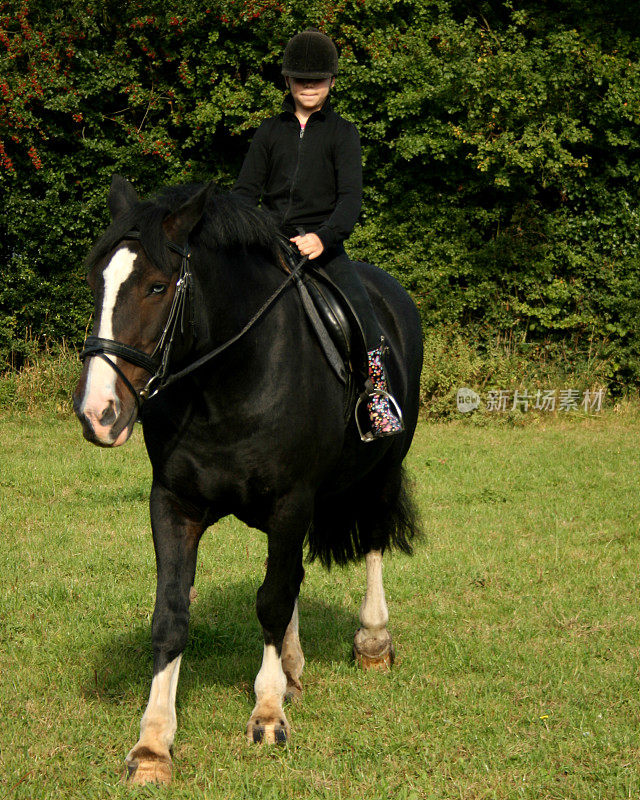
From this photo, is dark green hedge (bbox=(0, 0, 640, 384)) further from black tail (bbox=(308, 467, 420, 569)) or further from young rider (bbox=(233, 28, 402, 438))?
young rider (bbox=(233, 28, 402, 438))

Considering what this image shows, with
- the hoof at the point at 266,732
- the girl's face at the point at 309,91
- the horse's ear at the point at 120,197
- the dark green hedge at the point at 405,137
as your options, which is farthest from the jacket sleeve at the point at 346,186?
the dark green hedge at the point at 405,137

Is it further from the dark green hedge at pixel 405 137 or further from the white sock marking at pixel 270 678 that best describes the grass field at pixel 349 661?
the dark green hedge at pixel 405 137

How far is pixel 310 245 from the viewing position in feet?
14.8

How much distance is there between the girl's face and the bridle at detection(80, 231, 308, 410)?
4.98 feet

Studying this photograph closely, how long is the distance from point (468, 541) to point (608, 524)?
5.33 ft

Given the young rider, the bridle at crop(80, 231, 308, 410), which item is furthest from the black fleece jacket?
the bridle at crop(80, 231, 308, 410)

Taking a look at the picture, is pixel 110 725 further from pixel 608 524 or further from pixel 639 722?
pixel 608 524

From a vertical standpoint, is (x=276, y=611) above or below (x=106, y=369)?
below

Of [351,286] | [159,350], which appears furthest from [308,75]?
[159,350]

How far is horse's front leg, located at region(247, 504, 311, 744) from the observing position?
4.38 meters

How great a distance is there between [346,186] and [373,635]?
2635 mm

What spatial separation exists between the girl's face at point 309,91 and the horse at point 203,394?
96 centimetres

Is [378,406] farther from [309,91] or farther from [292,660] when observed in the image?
[309,91]

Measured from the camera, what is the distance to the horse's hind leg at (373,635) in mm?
5488
